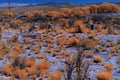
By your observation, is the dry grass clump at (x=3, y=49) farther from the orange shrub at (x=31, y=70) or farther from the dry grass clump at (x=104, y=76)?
the dry grass clump at (x=104, y=76)

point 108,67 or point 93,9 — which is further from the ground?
point 93,9

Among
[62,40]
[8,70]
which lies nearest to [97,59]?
[8,70]

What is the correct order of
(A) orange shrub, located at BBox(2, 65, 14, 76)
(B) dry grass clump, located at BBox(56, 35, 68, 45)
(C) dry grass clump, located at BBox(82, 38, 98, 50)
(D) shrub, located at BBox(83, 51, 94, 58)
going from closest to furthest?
(A) orange shrub, located at BBox(2, 65, 14, 76), (D) shrub, located at BBox(83, 51, 94, 58), (C) dry grass clump, located at BBox(82, 38, 98, 50), (B) dry grass clump, located at BBox(56, 35, 68, 45)

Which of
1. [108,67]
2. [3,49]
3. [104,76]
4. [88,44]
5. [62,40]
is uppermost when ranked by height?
[104,76]

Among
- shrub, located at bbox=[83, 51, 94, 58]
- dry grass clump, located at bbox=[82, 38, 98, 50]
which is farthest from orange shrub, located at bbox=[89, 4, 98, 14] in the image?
shrub, located at bbox=[83, 51, 94, 58]

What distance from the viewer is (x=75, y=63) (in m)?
21.8

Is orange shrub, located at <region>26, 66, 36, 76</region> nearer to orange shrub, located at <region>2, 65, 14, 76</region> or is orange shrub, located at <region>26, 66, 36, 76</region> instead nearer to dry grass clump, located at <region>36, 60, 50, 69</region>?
dry grass clump, located at <region>36, 60, 50, 69</region>

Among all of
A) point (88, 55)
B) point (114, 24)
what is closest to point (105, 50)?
point (88, 55)

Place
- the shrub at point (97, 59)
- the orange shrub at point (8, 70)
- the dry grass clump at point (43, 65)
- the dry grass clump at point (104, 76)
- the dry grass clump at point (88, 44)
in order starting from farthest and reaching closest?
the dry grass clump at point (88, 44)
the shrub at point (97, 59)
the dry grass clump at point (43, 65)
the orange shrub at point (8, 70)
the dry grass clump at point (104, 76)

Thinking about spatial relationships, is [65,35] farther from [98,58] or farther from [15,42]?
[98,58]

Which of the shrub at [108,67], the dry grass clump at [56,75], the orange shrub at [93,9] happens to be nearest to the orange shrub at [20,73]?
the dry grass clump at [56,75]

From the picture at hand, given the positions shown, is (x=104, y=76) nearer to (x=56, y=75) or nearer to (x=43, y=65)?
(x=56, y=75)

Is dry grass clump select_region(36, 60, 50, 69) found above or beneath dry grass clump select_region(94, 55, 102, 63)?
beneath

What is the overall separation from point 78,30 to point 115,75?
15334 millimetres
